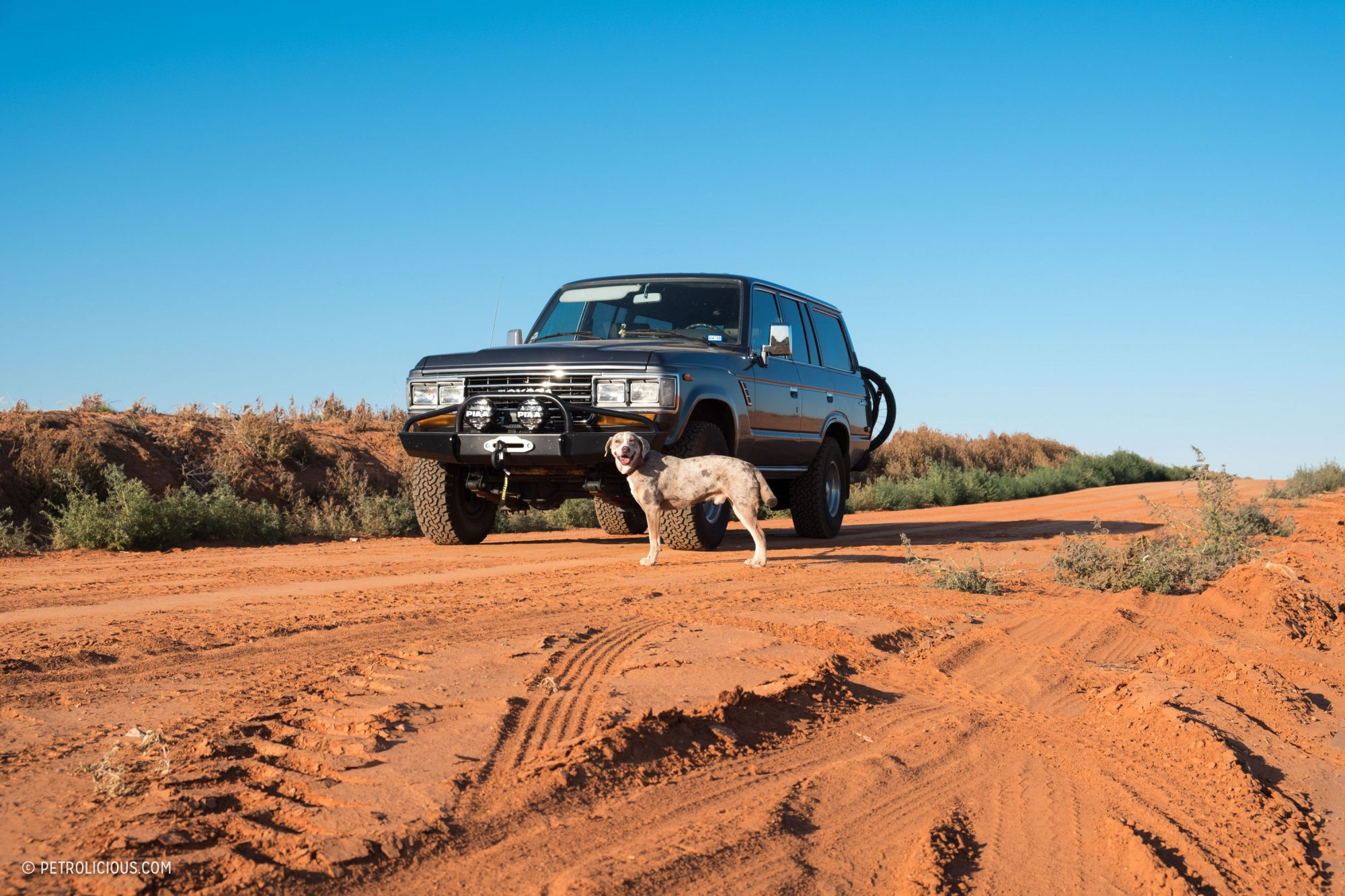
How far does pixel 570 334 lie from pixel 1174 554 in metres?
5.66

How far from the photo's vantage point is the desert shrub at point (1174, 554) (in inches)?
334

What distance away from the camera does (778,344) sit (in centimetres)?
1007

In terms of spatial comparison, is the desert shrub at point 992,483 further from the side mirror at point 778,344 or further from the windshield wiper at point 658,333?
the windshield wiper at point 658,333

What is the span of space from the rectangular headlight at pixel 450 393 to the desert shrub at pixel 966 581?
4.11 m

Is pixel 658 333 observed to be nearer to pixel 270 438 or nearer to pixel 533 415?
pixel 533 415

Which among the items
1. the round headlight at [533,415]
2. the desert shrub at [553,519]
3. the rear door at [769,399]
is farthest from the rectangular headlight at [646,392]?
the desert shrub at [553,519]

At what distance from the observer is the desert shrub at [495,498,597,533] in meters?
13.6

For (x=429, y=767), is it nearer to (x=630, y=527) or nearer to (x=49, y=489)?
(x=630, y=527)

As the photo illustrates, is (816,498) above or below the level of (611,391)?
below

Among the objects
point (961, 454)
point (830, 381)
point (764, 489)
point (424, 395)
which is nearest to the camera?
point (764, 489)

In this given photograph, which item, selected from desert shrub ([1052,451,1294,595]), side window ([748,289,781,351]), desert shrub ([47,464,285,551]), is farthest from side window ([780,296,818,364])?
desert shrub ([47,464,285,551])

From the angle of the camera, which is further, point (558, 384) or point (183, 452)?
point (183, 452)

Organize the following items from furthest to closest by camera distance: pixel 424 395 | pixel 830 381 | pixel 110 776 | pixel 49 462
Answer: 1. pixel 49 462
2. pixel 830 381
3. pixel 424 395
4. pixel 110 776

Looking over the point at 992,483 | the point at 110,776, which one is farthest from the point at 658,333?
the point at 992,483
